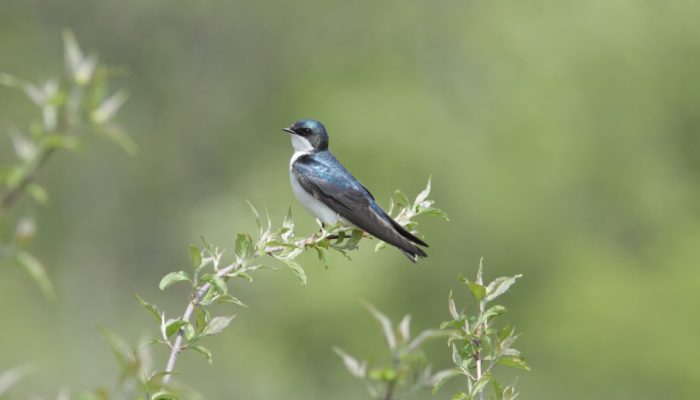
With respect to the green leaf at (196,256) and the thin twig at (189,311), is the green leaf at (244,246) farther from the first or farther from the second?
the green leaf at (196,256)

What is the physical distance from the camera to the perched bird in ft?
20.2

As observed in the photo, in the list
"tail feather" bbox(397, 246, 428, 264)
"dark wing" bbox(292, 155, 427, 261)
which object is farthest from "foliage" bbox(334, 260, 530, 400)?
"dark wing" bbox(292, 155, 427, 261)

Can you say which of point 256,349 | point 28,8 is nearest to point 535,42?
point 256,349

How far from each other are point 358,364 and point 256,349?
34.0 meters

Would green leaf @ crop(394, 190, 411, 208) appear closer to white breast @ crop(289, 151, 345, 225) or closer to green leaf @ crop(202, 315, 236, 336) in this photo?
green leaf @ crop(202, 315, 236, 336)

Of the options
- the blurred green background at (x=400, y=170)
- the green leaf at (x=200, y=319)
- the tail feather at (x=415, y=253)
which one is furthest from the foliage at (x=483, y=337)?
the blurred green background at (x=400, y=170)

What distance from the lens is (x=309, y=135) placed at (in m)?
7.49

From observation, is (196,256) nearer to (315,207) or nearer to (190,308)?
(190,308)

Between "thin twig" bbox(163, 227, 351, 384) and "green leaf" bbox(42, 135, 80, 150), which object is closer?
"green leaf" bbox(42, 135, 80, 150)

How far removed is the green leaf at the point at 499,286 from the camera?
286 centimetres

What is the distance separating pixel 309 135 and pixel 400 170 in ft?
95.4

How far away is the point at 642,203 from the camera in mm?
40375

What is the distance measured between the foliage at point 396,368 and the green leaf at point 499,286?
86 cm

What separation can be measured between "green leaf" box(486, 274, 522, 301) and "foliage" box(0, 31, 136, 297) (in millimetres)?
1149
